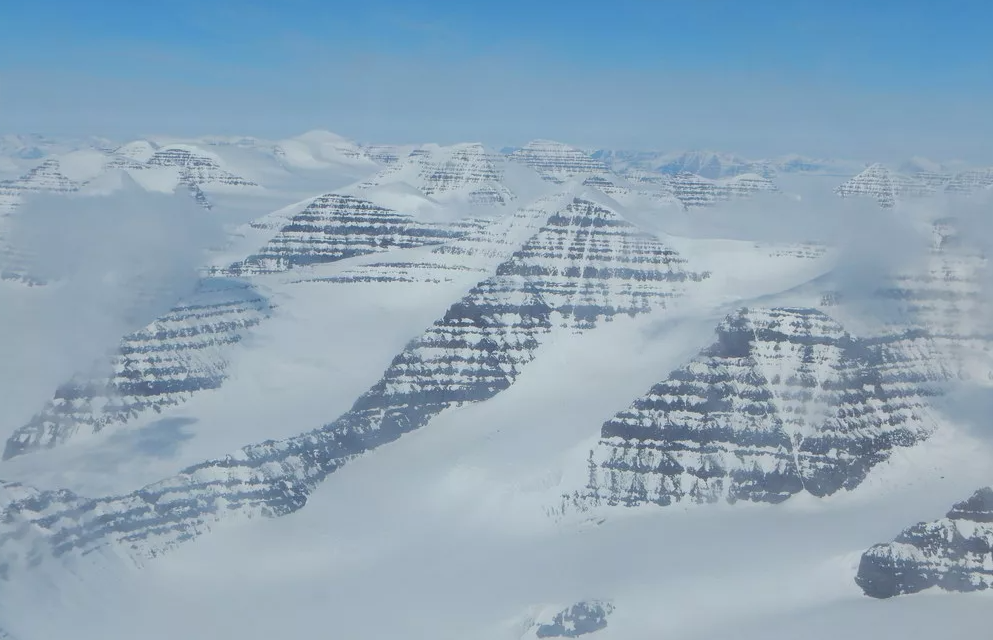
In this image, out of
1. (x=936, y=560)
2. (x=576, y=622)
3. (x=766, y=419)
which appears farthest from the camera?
(x=766, y=419)

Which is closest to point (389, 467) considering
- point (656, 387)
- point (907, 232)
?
point (656, 387)

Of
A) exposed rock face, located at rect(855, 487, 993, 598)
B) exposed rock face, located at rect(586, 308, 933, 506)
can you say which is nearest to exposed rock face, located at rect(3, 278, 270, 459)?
exposed rock face, located at rect(586, 308, 933, 506)

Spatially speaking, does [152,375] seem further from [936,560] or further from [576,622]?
[936,560]

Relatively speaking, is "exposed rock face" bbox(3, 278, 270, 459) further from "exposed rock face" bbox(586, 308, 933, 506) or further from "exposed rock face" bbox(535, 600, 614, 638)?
"exposed rock face" bbox(535, 600, 614, 638)

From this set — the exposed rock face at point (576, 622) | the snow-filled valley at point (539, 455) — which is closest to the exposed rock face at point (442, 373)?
the snow-filled valley at point (539, 455)

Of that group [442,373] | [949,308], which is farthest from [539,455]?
[949,308]
